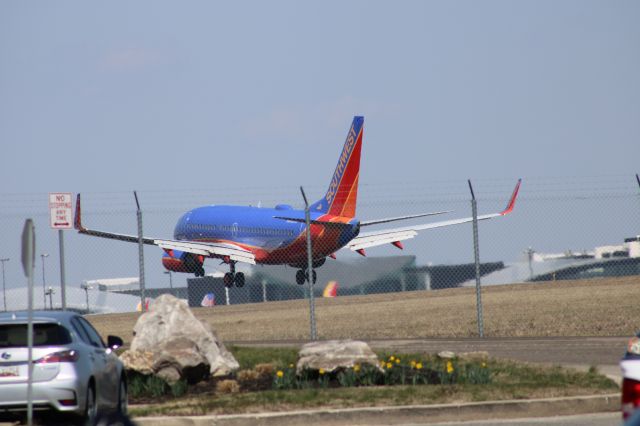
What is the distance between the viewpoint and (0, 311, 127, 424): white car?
1338cm

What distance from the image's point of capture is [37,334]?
14.1 metres

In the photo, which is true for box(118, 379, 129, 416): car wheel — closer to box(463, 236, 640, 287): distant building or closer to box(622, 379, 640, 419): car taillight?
box(622, 379, 640, 419): car taillight

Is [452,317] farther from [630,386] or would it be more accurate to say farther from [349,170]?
[630,386]

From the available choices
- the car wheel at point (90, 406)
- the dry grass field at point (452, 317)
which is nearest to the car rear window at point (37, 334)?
the car wheel at point (90, 406)

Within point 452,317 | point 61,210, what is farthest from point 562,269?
point 61,210

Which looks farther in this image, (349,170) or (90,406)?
(349,170)

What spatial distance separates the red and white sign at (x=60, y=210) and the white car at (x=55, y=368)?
682cm

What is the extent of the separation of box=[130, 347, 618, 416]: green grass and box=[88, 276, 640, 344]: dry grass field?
923 centimetres

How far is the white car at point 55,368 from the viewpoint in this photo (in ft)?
43.9

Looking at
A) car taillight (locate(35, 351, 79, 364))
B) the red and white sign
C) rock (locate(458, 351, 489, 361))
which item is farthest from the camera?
the red and white sign

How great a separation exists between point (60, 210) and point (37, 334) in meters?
7.61

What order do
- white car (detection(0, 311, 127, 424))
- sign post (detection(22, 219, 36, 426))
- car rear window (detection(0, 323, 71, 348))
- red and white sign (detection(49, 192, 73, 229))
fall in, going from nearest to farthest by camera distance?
sign post (detection(22, 219, 36, 426)), white car (detection(0, 311, 127, 424)), car rear window (detection(0, 323, 71, 348)), red and white sign (detection(49, 192, 73, 229))

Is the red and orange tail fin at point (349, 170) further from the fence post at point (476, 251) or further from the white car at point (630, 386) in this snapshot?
the white car at point (630, 386)

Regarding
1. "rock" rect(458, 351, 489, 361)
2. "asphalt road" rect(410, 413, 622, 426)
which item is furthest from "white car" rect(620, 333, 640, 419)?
"rock" rect(458, 351, 489, 361)
